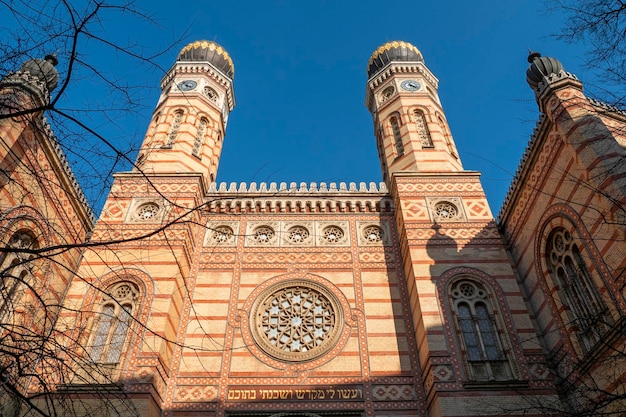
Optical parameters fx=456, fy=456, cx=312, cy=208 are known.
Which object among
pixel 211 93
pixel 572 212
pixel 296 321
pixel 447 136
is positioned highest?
pixel 211 93

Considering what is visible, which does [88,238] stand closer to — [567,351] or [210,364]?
[210,364]

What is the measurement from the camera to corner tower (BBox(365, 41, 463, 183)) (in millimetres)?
13922

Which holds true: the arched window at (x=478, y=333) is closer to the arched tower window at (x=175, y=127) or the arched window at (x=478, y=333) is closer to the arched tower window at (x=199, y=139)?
the arched tower window at (x=199, y=139)

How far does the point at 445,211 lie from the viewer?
39.5 feet

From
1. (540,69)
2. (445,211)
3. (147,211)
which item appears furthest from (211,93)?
(540,69)

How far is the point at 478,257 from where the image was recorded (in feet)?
35.6

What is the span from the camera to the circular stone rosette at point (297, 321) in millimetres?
10055

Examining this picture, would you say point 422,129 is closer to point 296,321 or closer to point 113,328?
point 296,321

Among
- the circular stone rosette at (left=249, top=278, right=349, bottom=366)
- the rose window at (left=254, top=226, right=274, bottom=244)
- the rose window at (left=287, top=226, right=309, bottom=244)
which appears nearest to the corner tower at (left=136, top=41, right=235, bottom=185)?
the rose window at (left=254, top=226, right=274, bottom=244)

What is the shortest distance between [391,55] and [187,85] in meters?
7.84

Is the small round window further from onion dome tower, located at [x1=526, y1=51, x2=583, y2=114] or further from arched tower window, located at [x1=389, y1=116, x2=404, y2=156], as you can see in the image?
onion dome tower, located at [x1=526, y1=51, x2=583, y2=114]

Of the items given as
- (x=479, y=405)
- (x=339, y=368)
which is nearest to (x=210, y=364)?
(x=339, y=368)

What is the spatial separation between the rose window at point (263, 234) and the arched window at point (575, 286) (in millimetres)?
6692

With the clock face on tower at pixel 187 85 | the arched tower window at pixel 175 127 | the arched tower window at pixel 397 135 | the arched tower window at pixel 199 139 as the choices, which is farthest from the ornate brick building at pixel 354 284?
the clock face on tower at pixel 187 85
